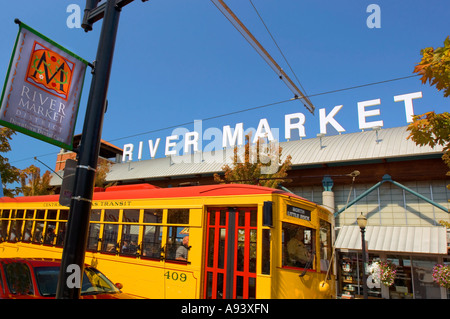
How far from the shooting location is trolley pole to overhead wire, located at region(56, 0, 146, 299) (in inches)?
143

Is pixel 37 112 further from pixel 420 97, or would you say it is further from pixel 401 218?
pixel 420 97

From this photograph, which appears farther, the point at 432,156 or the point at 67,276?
the point at 432,156

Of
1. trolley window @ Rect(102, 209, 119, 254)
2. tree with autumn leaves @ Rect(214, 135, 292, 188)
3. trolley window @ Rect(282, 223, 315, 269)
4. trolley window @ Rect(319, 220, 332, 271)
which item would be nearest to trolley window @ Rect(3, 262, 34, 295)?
trolley window @ Rect(102, 209, 119, 254)

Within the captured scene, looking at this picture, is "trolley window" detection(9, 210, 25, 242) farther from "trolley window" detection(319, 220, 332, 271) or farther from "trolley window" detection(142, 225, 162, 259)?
"trolley window" detection(319, 220, 332, 271)

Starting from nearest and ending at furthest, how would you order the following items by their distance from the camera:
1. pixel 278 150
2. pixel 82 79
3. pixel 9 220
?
1. pixel 82 79
2. pixel 9 220
3. pixel 278 150

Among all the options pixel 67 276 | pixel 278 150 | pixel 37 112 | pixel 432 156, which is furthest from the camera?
pixel 278 150

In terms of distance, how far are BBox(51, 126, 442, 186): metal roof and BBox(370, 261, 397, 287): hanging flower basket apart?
507 cm

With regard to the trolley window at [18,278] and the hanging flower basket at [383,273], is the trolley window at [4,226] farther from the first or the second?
the hanging flower basket at [383,273]

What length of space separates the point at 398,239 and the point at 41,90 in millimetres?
15497

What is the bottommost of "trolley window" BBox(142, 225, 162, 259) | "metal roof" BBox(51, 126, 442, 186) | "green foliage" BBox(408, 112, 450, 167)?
"trolley window" BBox(142, 225, 162, 259)

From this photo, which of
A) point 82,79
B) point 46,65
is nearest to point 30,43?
point 46,65

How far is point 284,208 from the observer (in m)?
7.14

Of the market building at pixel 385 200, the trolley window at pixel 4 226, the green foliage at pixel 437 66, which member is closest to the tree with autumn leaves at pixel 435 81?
the green foliage at pixel 437 66
